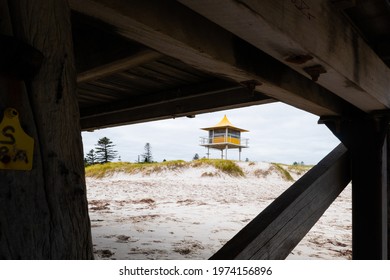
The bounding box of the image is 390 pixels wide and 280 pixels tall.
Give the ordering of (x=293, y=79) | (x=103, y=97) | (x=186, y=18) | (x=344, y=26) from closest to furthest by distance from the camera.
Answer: (x=186, y=18) → (x=344, y=26) → (x=293, y=79) → (x=103, y=97)

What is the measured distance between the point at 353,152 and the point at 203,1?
250cm

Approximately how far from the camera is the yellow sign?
0.85 m

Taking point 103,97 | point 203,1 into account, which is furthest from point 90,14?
point 103,97

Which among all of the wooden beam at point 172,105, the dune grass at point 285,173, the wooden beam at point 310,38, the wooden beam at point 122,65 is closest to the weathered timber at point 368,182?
the wooden beam at point 310,38

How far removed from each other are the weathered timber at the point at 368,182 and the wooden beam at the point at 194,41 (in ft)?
2.96

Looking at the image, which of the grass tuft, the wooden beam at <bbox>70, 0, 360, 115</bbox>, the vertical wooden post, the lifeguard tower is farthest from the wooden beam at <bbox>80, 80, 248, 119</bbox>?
the lifeguard tower

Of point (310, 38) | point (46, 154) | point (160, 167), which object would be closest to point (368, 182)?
point (310, 38)

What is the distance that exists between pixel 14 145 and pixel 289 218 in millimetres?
1825

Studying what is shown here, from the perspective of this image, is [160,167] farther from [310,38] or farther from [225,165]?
[310,38]

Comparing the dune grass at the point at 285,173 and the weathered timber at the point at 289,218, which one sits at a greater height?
the weathered timber at the point at 289,218

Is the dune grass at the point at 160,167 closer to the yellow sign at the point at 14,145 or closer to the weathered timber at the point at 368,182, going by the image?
the weathered timber at the point at 368,182

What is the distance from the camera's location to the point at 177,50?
1.58 meters

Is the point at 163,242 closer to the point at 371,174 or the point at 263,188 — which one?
the point at 371,174

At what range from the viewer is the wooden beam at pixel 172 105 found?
3.43m
